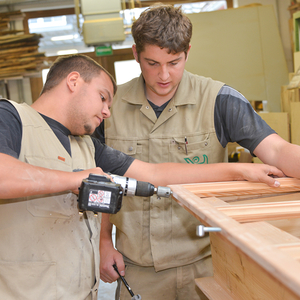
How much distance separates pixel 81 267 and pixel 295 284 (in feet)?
2.78

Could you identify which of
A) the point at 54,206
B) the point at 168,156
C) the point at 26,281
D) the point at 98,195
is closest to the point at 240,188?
the point at 168,156

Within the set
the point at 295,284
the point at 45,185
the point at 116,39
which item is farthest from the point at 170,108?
the point at 116,39

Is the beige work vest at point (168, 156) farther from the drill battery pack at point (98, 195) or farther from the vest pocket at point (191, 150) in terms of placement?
the drill battery pack at point (98, 195)

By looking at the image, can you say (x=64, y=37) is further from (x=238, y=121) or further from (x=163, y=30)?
(x=238, y=121)

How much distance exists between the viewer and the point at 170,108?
152 centimetres

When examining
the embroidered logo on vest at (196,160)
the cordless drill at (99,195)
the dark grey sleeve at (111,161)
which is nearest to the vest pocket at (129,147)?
the dark grey sleeve at (111,161)

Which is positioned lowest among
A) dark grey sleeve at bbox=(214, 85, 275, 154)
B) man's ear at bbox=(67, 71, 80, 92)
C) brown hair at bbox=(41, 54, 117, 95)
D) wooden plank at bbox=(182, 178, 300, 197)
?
wooden plank at bbox=(182, 178, 300, 197)

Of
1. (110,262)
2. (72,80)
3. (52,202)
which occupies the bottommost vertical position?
(110,262)

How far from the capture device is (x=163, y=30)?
4.44 feet

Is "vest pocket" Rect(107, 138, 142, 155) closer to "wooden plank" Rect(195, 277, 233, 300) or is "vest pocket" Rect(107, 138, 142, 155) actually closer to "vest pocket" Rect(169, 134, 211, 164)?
"vest pocket" Rect(169, 134, 211, 164)

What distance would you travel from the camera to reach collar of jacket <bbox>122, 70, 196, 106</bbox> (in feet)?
4.99

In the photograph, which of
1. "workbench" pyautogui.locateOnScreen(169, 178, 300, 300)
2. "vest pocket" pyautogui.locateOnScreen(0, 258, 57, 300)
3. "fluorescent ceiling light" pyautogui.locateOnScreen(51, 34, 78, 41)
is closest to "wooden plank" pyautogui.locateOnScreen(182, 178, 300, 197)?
"workbench" pyautogui.locateOnScreen(169, 178, 300, 300)

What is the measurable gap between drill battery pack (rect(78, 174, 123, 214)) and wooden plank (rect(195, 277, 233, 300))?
0.50 m

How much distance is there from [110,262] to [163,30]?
1.09 m
